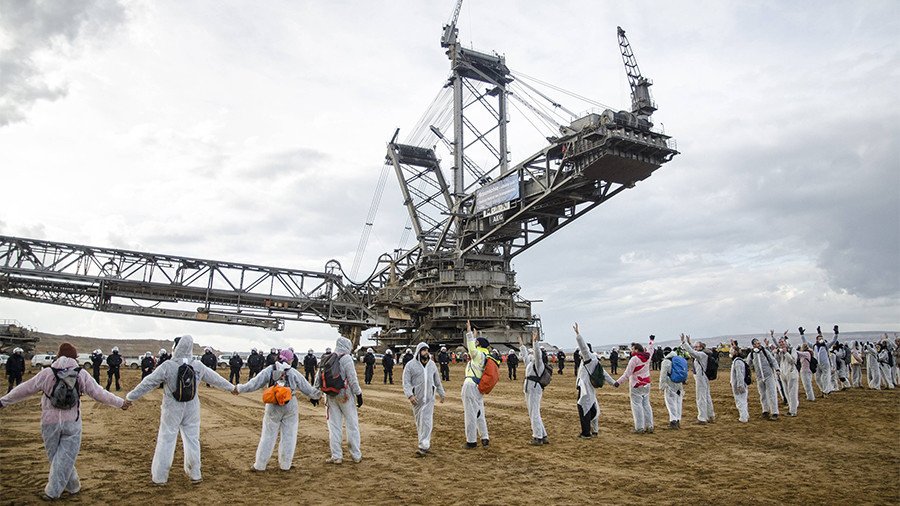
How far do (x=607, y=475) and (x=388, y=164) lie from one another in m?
50.0

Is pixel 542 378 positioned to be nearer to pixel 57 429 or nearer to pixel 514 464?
pixel 514 464

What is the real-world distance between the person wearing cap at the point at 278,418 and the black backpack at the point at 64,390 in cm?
209

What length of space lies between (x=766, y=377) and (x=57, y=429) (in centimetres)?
1488

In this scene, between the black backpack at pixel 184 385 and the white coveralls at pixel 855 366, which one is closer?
the black backpack at pixel 184 385

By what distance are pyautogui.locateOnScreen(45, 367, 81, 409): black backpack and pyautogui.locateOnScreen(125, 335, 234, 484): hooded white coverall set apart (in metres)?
0.64

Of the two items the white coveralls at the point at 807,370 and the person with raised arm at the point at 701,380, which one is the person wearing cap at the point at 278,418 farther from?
the white coveralls at the point at 807,370

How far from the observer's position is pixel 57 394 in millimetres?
6777

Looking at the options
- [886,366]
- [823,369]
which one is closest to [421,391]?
[823,369]

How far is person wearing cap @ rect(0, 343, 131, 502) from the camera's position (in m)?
6.73

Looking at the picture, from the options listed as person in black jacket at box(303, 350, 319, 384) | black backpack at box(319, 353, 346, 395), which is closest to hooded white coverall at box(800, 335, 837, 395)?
black backpack at box(319, 353, 346, 395)

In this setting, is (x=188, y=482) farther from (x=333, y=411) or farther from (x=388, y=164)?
(x=388, y=164)

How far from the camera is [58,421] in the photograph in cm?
682

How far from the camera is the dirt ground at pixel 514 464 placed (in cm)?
689

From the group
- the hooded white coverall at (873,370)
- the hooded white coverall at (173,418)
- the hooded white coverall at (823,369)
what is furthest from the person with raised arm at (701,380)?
the hooded white coverall at (873,370)
